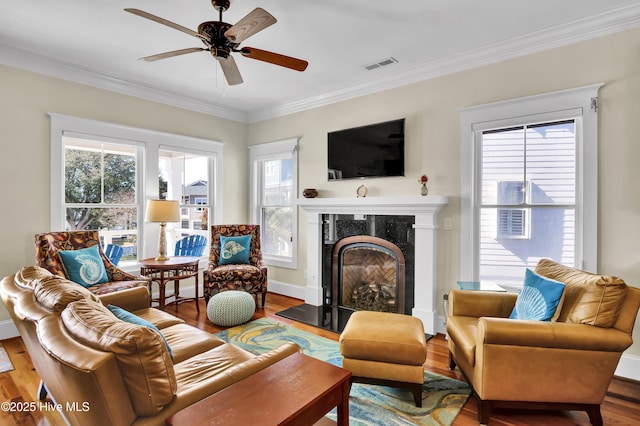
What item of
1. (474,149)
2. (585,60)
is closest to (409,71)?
(474,149)

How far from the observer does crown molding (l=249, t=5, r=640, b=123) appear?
2.57m

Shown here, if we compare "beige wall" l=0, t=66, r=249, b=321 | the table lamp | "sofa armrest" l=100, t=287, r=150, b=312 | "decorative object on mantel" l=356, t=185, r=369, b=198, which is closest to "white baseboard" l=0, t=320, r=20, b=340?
"beige wall" l=0, t=66, r=249, b=321

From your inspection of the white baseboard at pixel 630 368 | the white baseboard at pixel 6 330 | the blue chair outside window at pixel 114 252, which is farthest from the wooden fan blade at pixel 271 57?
the white baseboard at pixel 6 330

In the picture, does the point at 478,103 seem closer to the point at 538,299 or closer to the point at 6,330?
the point at 538,299

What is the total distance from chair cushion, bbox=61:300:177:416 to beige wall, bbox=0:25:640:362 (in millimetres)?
2930

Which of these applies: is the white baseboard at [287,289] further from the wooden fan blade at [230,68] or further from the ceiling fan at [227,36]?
the ceiling fan at [227,36]

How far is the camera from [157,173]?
4344mm

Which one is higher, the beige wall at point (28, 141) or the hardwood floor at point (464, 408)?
the beige wall at point (28, 141)

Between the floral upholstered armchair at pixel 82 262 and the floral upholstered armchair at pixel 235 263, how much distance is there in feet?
2.61

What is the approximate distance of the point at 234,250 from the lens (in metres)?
4.34


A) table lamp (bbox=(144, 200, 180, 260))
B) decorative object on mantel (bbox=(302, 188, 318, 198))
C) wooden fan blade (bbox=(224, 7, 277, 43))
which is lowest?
table lamp (bbox=(144, 200, 180, 260))

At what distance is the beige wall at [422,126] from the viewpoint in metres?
2.58

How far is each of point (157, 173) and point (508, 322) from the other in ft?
13.9

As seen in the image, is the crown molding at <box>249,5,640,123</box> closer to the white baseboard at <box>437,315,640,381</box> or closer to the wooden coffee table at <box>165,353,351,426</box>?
the white baseboard at <box>437,315,640,381</box>
